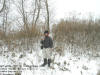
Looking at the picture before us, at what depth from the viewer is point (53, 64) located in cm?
441

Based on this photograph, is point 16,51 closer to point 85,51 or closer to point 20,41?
point 20,41

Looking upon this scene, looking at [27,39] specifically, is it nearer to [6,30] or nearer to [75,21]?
[6,30]

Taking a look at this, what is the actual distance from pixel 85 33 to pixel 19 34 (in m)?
5.60

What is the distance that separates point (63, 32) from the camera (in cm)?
772

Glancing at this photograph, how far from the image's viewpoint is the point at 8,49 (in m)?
5.89

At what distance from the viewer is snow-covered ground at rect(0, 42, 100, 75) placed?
375 cm

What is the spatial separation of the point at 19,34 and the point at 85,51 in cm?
508

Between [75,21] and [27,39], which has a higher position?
[75,21]

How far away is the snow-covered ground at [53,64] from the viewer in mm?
3754

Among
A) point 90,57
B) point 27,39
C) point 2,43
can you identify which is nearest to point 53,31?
point 27,39

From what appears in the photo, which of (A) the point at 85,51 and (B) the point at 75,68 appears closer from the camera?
(B) the point at 75,68

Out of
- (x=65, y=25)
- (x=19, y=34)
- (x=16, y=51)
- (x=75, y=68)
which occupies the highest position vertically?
(x=65, y=25)

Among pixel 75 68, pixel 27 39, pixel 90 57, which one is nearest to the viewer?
pixel 75 68

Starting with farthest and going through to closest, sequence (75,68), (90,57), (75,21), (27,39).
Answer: (75,21) → (27,39) → (90,57) → (75,68)
